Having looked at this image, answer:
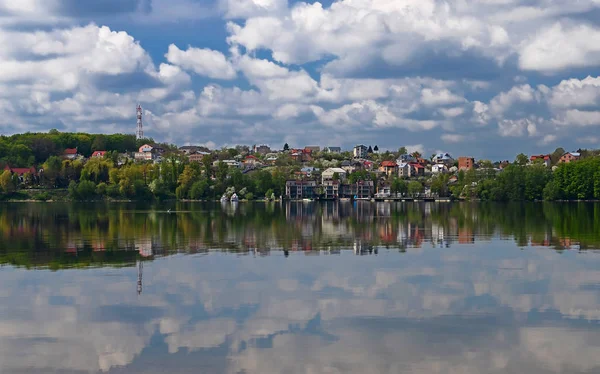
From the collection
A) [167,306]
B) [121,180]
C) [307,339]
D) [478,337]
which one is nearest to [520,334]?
[478,337]

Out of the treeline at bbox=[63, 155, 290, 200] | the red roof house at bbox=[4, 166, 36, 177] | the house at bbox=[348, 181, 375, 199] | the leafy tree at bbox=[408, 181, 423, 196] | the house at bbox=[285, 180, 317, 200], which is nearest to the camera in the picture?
the treeline at bbox=[63, 155, 290, 200]

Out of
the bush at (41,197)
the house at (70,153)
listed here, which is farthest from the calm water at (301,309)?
the house at (70,153)

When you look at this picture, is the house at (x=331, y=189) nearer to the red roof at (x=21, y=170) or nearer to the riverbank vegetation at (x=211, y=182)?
the riverbank vegetation at (x=211, y=182)

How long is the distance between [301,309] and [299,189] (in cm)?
13451

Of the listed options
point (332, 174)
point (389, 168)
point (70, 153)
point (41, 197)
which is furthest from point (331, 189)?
point (70, 153)

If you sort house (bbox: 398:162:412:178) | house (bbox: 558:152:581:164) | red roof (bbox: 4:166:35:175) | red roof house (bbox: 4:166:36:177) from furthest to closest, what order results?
house (bbox: 398:162:412:178) → house (bbox: 558:152:581:164) → red roof (bbox: 4:166:35:175) → red roof house (bbox: 4:166:36:177)

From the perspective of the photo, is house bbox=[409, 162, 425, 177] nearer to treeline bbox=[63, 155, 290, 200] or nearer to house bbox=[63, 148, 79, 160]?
treeline bbox=[63, 155, 290, 200]

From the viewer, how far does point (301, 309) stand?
59.5ft

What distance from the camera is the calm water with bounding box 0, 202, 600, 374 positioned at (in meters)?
13.9

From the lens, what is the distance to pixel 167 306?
1866 centimetres

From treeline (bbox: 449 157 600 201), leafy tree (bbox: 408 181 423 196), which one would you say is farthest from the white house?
treeline (bbox: 449 157 600 201)

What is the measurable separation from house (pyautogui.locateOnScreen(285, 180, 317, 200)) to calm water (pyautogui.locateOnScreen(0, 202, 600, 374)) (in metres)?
116

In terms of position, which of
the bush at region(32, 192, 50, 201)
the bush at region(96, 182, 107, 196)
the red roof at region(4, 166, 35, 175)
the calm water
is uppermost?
the red roof at region(4, 166, 35, 175)

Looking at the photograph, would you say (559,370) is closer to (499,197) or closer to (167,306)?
(167,306)
